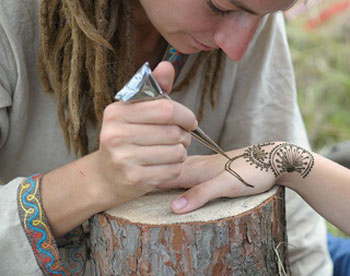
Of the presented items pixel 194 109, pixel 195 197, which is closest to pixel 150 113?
pixel 195 197

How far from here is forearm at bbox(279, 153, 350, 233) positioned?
1.15m

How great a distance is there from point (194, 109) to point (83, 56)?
1.30ft

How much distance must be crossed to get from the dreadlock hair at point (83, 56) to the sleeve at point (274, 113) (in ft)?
1.34

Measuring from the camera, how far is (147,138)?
0.90 m

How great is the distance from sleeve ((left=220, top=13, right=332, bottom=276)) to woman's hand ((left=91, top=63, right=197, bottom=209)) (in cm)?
60

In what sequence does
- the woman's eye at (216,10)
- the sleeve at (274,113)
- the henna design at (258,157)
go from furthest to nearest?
the sleeve at (274,113)
the henna design at (258,157)
the woman's eye at (216,10)

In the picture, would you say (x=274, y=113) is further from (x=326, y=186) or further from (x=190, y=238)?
(x=190, y=238)

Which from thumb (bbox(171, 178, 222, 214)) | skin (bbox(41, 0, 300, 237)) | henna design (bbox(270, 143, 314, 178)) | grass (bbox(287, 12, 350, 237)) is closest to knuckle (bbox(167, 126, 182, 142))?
skin (bbox(41, 0, 300, 237))

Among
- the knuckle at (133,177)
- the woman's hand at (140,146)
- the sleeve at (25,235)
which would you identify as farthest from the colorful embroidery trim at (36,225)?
the knuckle at (133,177)

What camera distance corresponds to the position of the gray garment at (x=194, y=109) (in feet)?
3.81

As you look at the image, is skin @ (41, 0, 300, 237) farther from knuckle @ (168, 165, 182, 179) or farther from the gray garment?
the gray garment

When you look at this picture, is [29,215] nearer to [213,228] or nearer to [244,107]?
[213,228]

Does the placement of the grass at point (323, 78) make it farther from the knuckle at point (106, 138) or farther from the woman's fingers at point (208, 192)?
the knuckle at point (106, 138)

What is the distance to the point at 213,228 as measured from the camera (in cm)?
98
